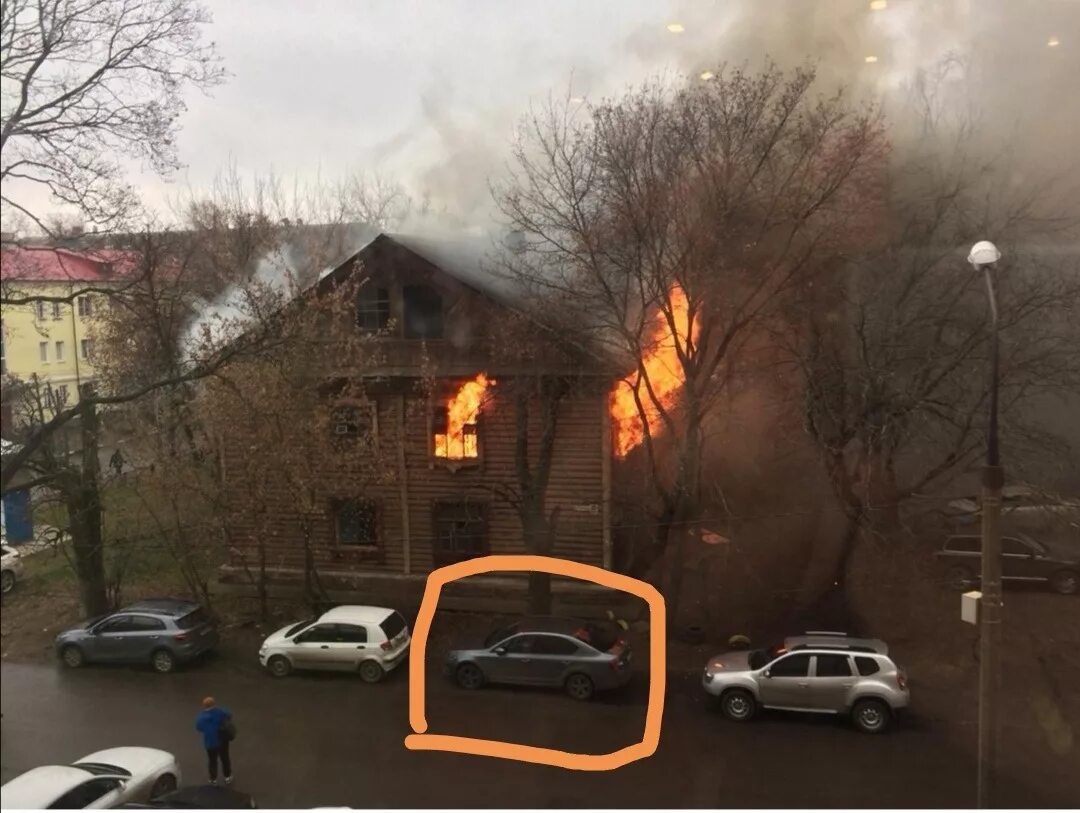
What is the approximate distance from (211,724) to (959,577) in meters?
1.91

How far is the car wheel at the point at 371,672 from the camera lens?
1808 mm

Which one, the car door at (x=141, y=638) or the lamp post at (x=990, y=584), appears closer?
the lamp post at (x=990, y=584)

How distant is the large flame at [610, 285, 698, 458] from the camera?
5.59ft

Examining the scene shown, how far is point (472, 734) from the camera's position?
1776 mm

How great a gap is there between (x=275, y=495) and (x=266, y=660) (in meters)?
0.46

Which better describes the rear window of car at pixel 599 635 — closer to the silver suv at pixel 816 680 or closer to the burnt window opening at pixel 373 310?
the silver suv at pixel 816 680

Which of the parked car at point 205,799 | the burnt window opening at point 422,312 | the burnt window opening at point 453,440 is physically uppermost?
the burnt window opening at point 422,312

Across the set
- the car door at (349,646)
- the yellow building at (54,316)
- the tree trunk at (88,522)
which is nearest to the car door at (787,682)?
the car door at (349,646)

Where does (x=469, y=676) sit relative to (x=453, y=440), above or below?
below

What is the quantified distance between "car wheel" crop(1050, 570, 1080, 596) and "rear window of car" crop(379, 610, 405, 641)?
158cm

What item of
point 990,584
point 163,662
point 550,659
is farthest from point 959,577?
point 163,662

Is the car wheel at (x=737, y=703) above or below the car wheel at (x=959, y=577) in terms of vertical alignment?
below

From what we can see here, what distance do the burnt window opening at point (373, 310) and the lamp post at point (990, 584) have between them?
4.59ft

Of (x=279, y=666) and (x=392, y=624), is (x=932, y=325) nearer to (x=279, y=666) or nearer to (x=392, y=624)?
(x=392, y=624)
